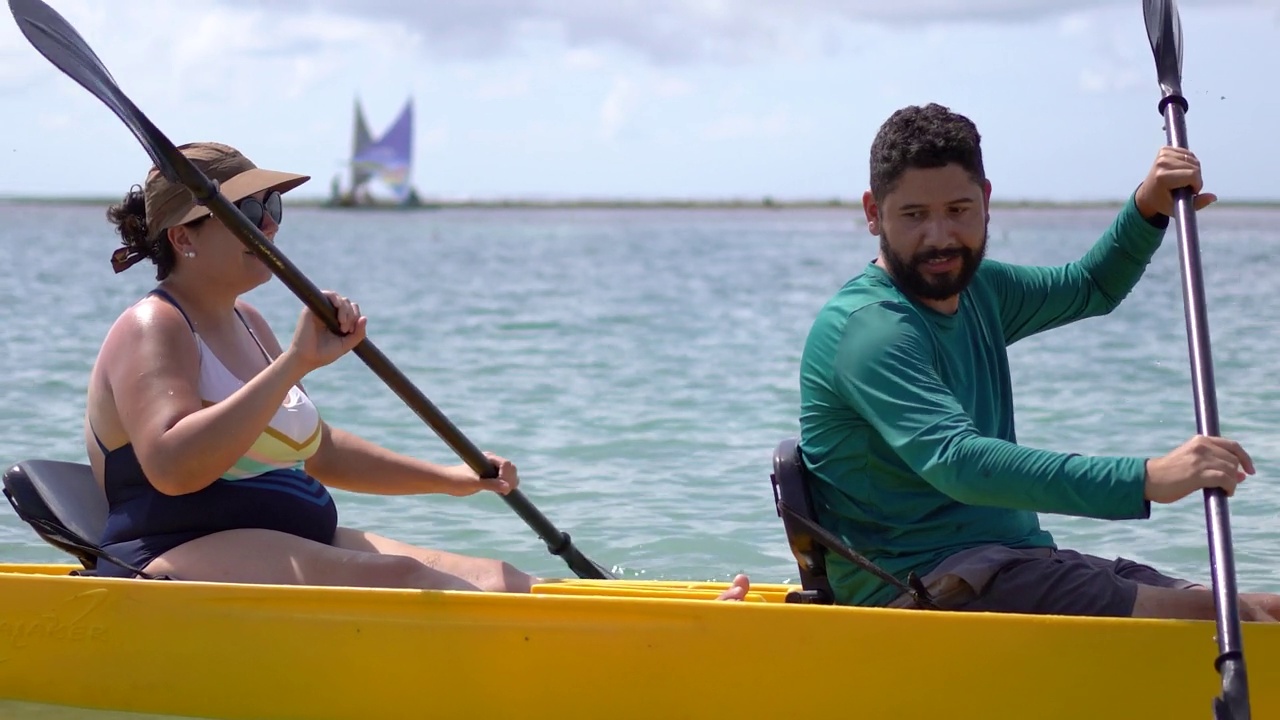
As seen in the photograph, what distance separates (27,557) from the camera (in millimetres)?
5777

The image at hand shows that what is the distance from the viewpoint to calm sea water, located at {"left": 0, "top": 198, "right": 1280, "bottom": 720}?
20.8 ft

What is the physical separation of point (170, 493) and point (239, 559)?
309mm

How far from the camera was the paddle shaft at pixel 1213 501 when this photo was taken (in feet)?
9.12

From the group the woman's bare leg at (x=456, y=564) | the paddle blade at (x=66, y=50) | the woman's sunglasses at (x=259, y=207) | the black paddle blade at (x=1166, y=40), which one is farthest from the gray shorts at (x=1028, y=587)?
the paddle blade at (x=66, y=50)

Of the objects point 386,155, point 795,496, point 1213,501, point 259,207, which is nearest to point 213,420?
point 259,207

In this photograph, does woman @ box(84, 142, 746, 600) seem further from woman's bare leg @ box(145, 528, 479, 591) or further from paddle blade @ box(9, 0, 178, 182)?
paddle blade @ box(9, 0, 178, 182)

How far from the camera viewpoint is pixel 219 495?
11.4 ft

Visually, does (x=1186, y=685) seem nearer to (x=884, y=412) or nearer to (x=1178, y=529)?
(x=884, y=412)

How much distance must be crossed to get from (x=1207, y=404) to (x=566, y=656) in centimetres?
155

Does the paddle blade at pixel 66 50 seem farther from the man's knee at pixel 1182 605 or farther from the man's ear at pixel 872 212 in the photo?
the man's knee at pixel 1182 605

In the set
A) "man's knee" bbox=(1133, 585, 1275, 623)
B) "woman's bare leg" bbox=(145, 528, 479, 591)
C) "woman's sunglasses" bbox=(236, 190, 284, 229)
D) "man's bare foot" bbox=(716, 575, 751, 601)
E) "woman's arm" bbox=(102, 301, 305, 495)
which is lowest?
"man's bare foot" bbox=(716, 575, 751, 601)

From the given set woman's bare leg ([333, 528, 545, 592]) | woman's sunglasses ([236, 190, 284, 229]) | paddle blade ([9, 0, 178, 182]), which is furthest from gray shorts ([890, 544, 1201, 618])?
paddle blade ([9, 0, 178, 182])

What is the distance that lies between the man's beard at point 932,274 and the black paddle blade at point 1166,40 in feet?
3.72

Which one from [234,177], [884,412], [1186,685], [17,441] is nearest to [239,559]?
[234,177]
